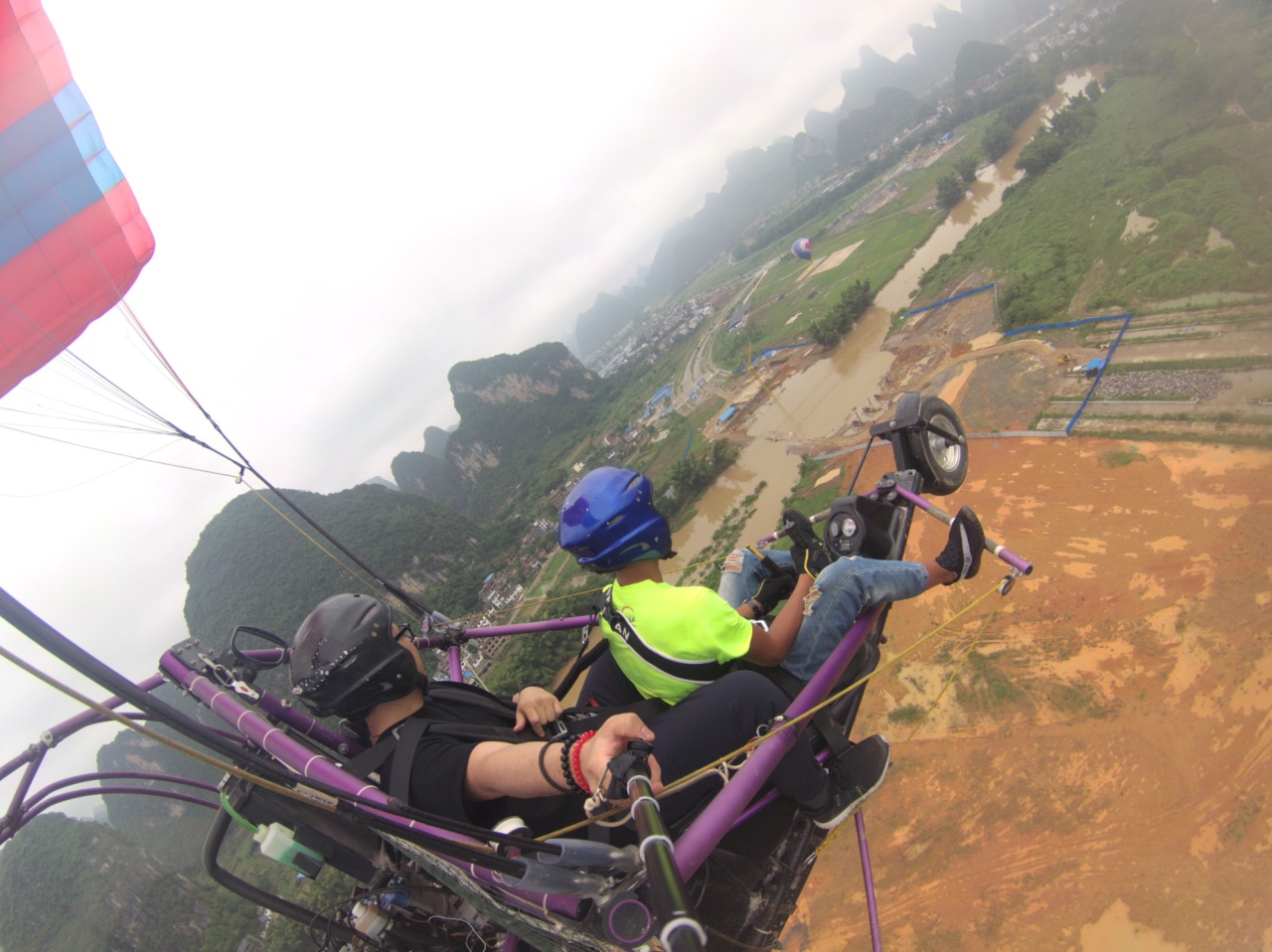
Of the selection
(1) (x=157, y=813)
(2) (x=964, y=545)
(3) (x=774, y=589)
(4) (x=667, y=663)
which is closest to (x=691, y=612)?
(4) (x=667, y=663)

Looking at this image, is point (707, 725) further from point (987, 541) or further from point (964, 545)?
point (987, 541)

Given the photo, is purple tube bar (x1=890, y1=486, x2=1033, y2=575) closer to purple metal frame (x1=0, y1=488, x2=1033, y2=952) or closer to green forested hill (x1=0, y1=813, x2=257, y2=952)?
purple metal frame (x1=0, y1=488, x2=1033, y2=952)

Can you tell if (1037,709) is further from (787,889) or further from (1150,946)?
(787,889)

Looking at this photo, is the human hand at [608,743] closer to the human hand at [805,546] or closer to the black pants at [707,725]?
the black pants at [707,725]

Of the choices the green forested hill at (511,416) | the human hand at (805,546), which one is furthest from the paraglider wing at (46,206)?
the green forested hill at (511,416)

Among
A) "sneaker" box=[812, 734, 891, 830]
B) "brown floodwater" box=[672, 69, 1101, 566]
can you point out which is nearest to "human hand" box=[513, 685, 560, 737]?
"sneaker" box=[812, 734, 891, 830]

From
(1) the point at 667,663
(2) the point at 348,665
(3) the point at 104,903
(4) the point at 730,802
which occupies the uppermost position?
(2) the point at 348,665
